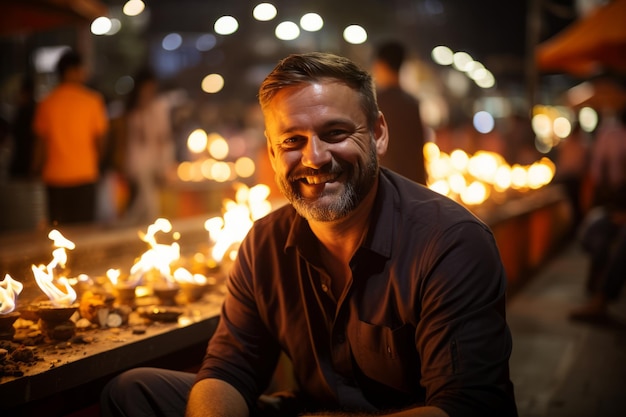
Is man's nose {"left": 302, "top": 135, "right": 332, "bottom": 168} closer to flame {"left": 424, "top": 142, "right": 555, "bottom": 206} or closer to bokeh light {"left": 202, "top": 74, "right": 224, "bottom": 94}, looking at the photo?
flame {"left": 424, "top": 142, "right": 555, "bottom": 206}

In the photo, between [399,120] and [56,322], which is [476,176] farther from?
[56,322]

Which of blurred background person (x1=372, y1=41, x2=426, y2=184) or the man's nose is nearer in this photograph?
the man's nose

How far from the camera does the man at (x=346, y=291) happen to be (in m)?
2.40

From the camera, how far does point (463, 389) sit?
2320 millimetres

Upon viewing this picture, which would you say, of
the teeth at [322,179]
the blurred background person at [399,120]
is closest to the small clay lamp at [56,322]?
the teeth at [322,179]

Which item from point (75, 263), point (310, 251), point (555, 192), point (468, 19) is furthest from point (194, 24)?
point (310, 251)

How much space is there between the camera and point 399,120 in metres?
6.48

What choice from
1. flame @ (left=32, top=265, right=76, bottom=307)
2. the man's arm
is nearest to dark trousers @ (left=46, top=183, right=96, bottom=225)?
flame @ (left=32, top=265, right=76, bottom=307)

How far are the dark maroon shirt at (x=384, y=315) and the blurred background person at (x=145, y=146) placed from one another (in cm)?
711

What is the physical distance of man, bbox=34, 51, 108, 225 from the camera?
26.2 ft

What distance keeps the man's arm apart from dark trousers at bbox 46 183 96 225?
601cm

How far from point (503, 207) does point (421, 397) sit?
710 centimetres

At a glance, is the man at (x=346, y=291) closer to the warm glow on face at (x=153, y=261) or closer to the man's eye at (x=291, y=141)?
the man's eye at (x=291, y=141)

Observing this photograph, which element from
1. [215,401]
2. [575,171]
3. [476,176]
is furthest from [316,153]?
[575,171]
